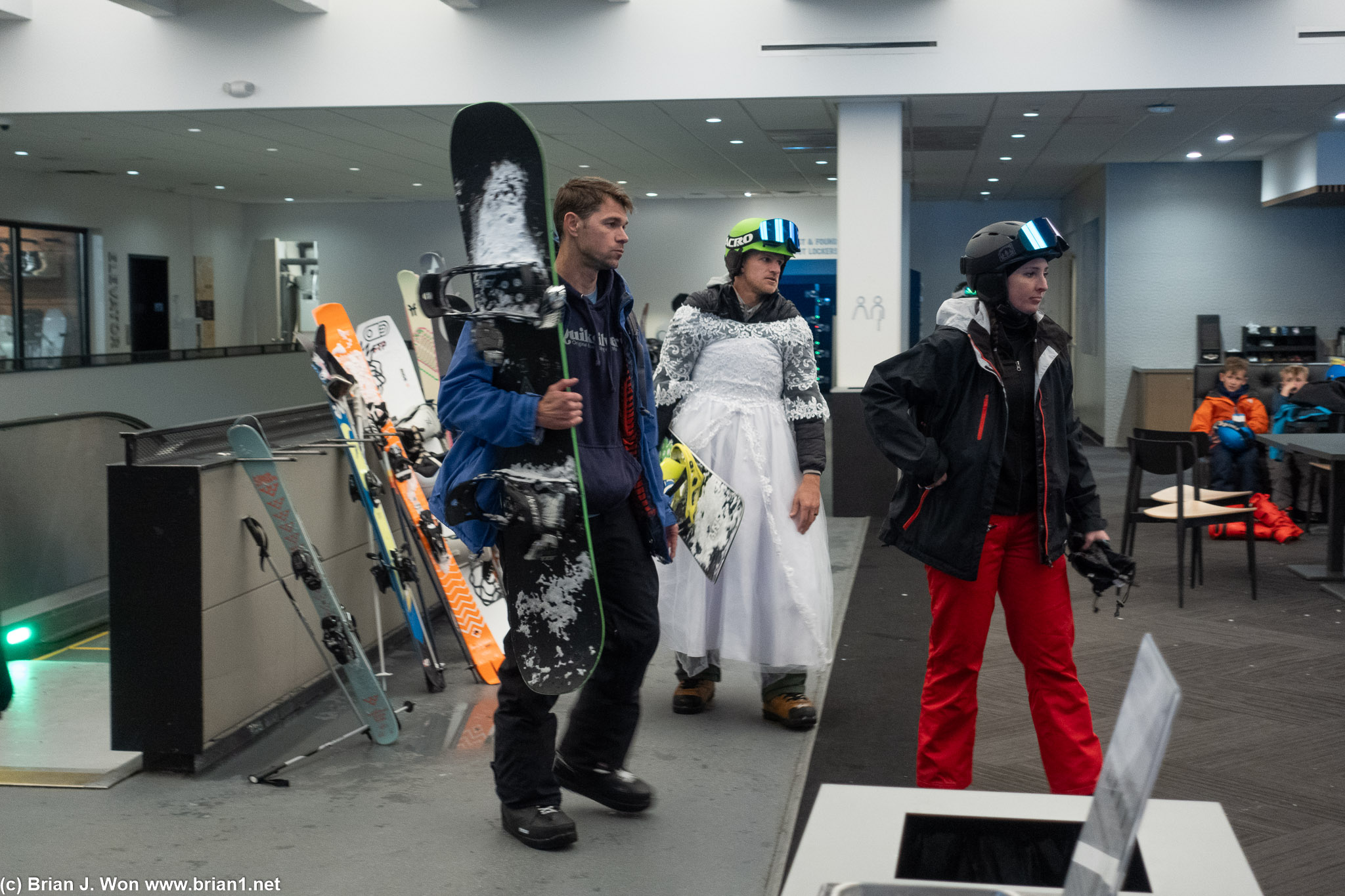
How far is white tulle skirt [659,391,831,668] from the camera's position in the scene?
339 cm

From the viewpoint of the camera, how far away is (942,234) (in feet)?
53.0

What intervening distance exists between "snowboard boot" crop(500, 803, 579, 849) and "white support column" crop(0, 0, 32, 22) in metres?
8.02

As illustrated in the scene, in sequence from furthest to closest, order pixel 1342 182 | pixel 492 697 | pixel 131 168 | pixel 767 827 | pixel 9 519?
pixel 131 168 < pixel 1342 182 < pixel 9 519 < pixel 492 697 < pixel 767 827

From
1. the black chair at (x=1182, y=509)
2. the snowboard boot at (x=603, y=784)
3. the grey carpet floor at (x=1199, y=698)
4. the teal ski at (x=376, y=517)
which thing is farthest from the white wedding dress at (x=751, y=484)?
the black chair at (x=1182, y=509)

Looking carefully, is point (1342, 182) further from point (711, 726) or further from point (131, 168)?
A: point (131, 168)

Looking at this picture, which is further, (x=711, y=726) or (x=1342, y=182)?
(x=1342, y=182)

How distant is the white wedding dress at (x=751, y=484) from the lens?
3.41 m

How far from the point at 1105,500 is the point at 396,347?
564 cm

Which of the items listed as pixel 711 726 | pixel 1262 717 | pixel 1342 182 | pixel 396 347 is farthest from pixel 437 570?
pixel 1342 182

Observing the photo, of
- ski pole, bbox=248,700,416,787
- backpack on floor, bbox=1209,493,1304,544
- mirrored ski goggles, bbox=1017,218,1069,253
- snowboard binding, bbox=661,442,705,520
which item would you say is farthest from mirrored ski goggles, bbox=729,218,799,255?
backpack on floor, bbox=1209,493,1304,544

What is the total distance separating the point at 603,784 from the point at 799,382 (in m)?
1.37

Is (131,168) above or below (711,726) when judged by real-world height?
above

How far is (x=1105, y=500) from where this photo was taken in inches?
323

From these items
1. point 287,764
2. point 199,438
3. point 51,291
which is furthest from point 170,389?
point 287,764
